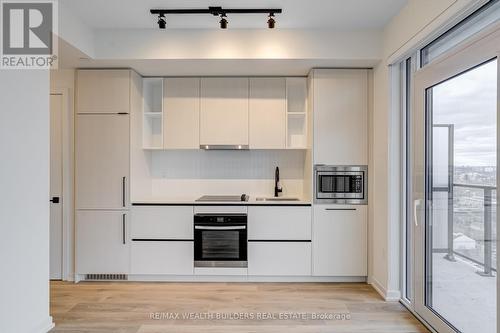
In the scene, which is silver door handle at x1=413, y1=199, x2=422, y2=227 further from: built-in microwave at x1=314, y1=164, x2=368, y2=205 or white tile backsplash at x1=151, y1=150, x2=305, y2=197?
white tile backsplash at x1=151, y1=150, x2=305, y2=197

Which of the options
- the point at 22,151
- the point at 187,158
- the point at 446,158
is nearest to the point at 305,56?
the point at 446,158

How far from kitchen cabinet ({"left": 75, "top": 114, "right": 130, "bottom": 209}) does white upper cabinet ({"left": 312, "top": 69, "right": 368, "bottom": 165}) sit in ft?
6.98

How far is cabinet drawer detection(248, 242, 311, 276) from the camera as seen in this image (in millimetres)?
3760

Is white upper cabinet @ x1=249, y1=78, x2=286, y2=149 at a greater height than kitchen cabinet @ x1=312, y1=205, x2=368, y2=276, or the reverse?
white upper cabinet @ x1=249, y1=78, x2=286, y2=149

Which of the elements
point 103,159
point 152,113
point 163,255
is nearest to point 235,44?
point 152,113

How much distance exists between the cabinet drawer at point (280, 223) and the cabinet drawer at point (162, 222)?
27.7 inches

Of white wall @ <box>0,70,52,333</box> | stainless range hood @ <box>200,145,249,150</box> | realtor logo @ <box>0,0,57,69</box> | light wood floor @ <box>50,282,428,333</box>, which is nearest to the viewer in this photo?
white wall @ <box>0,70,52,333</box>

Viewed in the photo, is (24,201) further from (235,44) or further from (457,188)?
(457,188)

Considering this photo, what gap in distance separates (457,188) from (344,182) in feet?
4.77

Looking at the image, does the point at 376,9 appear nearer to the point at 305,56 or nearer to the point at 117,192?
the point at 305,56

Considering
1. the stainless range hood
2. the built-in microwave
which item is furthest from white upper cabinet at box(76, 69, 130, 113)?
the built-in microwave

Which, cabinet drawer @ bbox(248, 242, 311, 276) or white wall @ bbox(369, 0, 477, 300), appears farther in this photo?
cabinet drawer @ bbox(248, 242, 311, 276)

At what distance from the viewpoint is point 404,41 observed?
2979mm

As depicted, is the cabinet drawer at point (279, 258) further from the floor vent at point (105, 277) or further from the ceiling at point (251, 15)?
the ceiling at point (251, 15)
